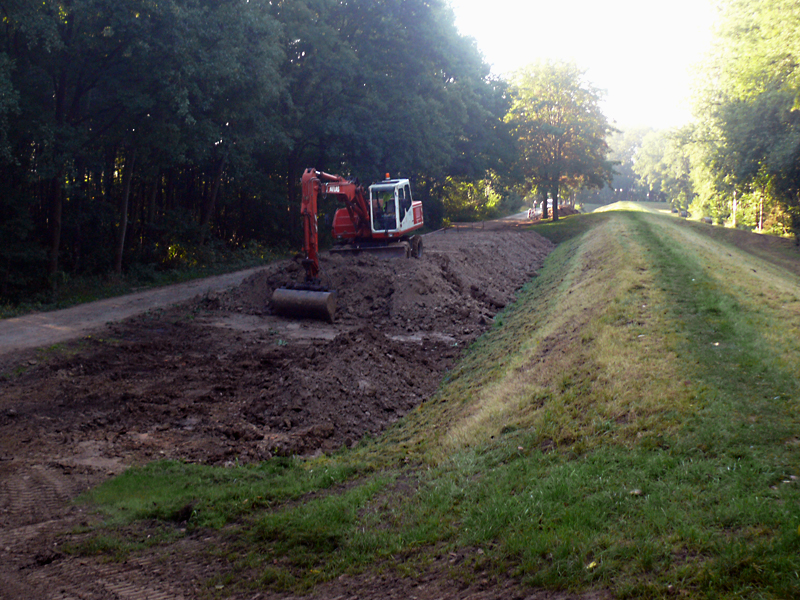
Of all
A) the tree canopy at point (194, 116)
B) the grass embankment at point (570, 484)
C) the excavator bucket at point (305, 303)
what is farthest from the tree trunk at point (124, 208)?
the grass embankment at point (570, 484)

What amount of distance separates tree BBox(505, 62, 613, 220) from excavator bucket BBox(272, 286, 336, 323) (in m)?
35.5

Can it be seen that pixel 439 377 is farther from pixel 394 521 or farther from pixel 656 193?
pixel 656 193

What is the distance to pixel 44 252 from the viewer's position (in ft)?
57.2

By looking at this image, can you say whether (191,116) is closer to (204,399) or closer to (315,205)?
(315,205)

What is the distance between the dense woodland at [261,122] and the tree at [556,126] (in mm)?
184

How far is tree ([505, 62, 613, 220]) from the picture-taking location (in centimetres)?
4691

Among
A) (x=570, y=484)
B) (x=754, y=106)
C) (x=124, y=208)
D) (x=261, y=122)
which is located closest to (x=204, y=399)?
(x=570, y=484)

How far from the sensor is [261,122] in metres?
22.8

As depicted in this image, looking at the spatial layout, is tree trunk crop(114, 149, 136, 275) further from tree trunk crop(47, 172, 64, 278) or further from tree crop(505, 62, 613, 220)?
tree crop(505, 62, 613, 220)

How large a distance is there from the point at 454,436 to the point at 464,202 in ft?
166

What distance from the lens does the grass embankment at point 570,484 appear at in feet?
13.0

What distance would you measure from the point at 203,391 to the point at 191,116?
9.82 m

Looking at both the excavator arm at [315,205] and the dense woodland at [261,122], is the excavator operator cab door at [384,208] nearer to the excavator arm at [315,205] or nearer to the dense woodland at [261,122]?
the excavator arm at [315,205]

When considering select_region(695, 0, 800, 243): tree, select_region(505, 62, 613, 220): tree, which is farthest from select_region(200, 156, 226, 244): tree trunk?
select_region(505, 62, 613, 220): tree
